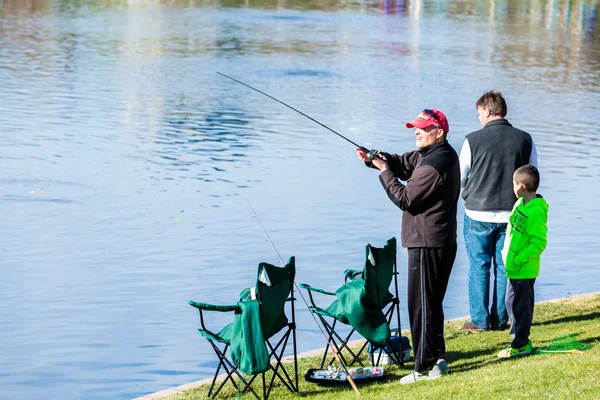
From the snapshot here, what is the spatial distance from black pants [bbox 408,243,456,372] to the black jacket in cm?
8

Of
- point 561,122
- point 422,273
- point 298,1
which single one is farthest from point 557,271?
point 298,1

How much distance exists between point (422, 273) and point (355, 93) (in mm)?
19685

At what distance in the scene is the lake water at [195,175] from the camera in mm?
9469

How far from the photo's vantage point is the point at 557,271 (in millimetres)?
11867

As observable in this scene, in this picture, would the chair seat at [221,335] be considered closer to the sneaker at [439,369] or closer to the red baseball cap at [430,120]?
the sneaker at [439,369]

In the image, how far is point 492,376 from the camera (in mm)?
6516

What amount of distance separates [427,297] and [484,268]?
60.6 inches

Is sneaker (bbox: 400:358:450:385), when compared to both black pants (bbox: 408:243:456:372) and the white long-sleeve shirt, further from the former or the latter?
the white long-sleeve shirt

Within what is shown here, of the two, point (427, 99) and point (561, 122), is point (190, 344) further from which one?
point (427, 99)

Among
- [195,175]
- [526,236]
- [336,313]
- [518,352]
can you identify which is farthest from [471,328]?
[195,175]

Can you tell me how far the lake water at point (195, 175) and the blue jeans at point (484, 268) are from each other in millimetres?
1632

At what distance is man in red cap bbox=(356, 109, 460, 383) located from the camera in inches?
256

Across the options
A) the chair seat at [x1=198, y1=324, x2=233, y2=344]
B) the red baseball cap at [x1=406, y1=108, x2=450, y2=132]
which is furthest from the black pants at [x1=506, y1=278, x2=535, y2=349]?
the chair seat at [x1=198, y1=324, x2=233, y2=344]

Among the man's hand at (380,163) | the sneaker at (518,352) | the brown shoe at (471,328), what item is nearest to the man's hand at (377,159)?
the man's hand at (380,163)
